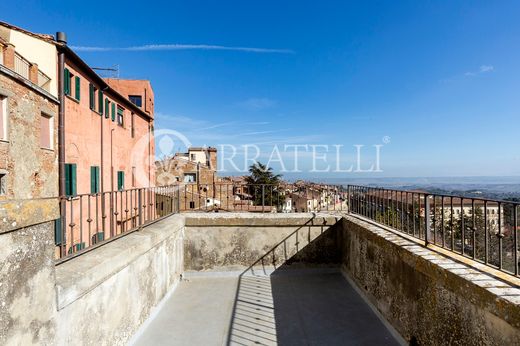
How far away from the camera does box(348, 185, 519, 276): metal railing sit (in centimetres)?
258

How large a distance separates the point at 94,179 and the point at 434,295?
13.9m

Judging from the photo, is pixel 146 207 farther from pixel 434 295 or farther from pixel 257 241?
pixel 434 295

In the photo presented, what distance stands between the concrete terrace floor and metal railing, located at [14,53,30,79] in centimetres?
1023

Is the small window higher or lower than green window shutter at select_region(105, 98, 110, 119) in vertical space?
lower

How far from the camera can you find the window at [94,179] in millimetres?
12852

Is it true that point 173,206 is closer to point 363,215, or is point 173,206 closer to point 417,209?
point 363,215

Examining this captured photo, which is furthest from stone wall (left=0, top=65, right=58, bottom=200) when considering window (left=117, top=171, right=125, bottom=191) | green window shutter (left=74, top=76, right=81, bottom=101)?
window (left=117, top=171, right=125, bottom=191)

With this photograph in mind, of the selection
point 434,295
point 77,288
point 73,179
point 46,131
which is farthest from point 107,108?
point 434,295

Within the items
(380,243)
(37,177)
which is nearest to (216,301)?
(380,243)

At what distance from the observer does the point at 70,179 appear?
36.3 feet

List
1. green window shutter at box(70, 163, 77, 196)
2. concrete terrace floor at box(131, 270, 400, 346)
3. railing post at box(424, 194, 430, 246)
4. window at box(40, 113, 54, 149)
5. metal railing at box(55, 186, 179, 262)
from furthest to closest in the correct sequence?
green window shutter at box(70, 163, 77, 196) → window at box(40, 113, 54, 149) → concrete terrace floor at box(131, 270, 400, 346) → railing post at box(424, 194, 430, 246) → metal railing at box(55, 186, 179, 262)

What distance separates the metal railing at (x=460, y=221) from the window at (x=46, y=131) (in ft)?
36.8

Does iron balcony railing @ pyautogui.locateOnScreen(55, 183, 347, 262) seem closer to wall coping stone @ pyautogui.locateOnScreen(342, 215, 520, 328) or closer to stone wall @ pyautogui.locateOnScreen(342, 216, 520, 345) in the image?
stone wall @ pyautogui.locateOnScreen(342, 216, 520, 345)

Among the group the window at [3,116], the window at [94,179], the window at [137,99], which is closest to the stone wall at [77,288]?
the window at [3,116]
